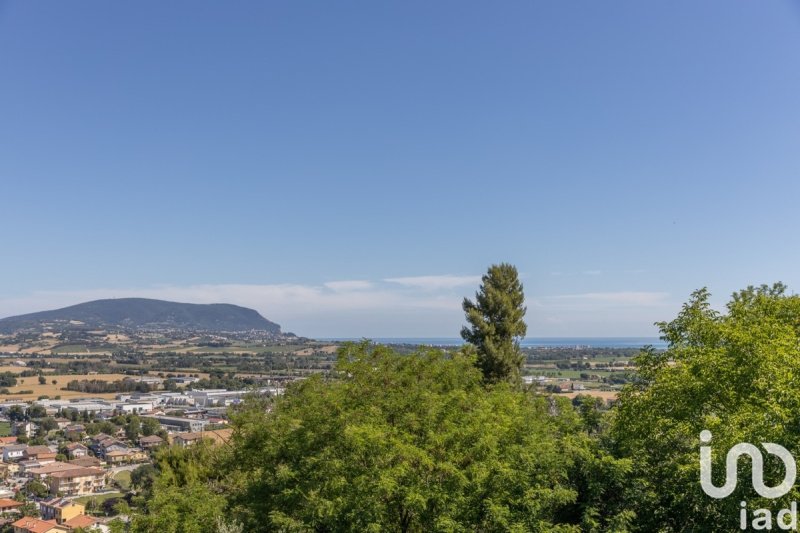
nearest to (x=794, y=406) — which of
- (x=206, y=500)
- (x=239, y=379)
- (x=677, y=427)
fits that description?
(x=677, y=427)

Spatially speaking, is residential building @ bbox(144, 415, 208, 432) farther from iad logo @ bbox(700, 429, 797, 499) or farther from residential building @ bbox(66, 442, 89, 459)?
iad logo @ bbox(700, 429, 797, 499)

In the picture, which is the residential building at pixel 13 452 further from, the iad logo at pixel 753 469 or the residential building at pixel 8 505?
the iad logo at pixel 753 469

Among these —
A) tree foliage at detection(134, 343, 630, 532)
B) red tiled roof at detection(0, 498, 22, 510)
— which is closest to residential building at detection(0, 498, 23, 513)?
red tiled roof at detection(0, 498, 22, 510)

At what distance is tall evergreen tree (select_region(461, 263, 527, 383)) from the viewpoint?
24.5m

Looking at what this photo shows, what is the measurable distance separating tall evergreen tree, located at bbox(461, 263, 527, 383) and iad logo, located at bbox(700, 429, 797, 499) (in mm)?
14051

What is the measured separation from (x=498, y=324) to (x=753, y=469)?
634 inches

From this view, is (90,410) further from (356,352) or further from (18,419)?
(356,352)

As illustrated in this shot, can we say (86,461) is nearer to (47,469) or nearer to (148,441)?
(47,469)

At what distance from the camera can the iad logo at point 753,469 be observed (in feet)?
29.5

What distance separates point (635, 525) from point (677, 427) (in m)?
2.19

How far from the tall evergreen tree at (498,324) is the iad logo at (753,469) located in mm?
14051

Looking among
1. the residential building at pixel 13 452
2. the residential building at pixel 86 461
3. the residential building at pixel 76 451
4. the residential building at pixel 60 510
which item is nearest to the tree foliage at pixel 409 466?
the residential building at pixel 60 510

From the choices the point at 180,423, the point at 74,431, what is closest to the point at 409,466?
the point at 180,423

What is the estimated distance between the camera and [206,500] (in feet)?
47.7
